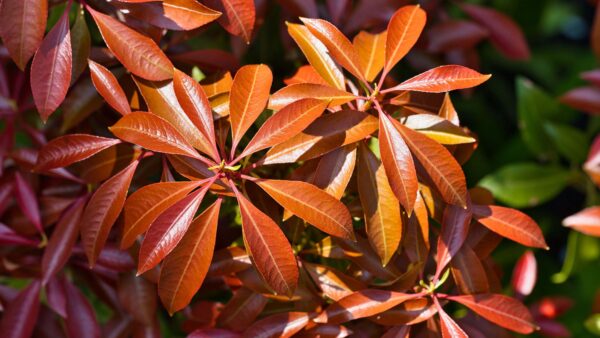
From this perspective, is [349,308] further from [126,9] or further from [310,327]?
[126,9]

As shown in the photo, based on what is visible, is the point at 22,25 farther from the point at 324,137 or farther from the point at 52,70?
the point at 324,137

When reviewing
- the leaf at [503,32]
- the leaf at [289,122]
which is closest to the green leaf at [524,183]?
the leaf at [503,32]

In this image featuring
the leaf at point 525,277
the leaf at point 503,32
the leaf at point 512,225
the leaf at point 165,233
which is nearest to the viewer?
the leaf at point 165,233

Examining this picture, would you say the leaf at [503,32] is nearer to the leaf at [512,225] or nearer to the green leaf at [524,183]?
the green leaf at [524,183]

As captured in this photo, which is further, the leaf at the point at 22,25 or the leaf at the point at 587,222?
the leaf at the point at 587,222

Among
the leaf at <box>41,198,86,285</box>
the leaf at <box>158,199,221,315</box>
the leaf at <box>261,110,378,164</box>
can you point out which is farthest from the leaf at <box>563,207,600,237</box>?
the leaf at <box>41,198,86,285</box>

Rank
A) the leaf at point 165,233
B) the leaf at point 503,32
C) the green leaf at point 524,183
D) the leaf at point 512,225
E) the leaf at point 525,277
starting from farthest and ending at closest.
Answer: the green leaf at point 524,183 < the leaf at point 503,32 < the leaf at point 525,277 < the leaf at point 512,225 < the leaf at point 165,233

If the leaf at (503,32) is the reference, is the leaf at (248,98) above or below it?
above

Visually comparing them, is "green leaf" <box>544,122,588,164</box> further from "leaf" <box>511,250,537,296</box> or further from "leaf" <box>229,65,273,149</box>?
"leaf" <box>229,65,273,149</box>

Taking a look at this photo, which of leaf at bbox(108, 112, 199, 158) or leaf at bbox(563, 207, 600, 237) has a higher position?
leaf at bbox(108, 112, 199, 158)
